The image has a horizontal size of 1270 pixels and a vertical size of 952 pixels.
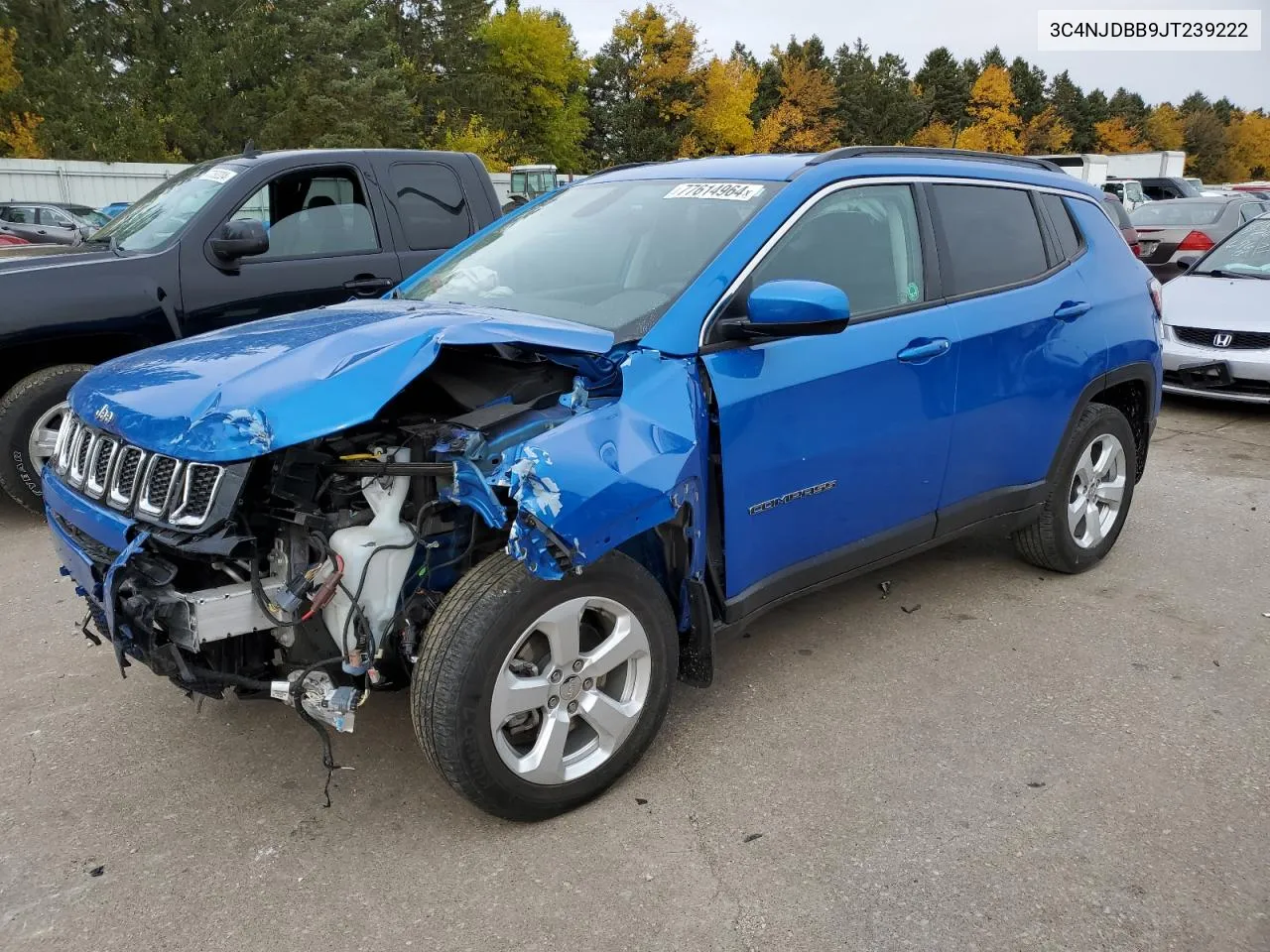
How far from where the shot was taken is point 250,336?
305 cm

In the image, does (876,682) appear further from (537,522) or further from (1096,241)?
(1096,241)

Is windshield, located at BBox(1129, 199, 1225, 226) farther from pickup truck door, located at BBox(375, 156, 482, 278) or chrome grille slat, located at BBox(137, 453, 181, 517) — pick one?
chrome grille slat, located at BBox(137, 453, 181, 517)

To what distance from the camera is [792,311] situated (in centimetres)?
284

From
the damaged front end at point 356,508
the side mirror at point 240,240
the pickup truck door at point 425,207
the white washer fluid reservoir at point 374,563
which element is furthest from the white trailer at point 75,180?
the white washer fluid reservoir at point 374,563

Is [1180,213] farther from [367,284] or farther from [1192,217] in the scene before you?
[367,284]

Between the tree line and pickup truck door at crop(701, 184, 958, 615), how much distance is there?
120 feet

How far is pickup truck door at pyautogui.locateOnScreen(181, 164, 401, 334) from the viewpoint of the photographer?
18.3 ft

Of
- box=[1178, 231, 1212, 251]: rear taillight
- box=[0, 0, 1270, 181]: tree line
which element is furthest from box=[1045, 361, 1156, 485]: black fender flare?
box=[0, 0, 1270, 181]: tree line

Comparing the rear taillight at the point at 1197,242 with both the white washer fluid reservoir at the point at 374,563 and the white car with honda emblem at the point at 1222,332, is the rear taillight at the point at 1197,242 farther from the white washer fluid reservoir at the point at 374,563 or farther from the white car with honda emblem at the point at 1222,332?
the white washer fluid reservoir at the point at 374,563

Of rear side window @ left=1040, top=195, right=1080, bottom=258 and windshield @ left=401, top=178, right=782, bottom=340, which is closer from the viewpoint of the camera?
windshield @ left=401, top=178, right=782, bottom=340

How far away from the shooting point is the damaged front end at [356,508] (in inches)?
95.7

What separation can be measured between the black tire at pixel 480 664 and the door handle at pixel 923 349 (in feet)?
4.35

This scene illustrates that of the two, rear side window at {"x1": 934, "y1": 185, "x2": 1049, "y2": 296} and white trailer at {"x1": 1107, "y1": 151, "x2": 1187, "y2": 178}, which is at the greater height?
white trailer at {"x1": 1107, "y1": 151, "x2": 1187, "y2": 178}

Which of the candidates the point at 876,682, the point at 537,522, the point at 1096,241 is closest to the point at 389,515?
the point at 537,522
